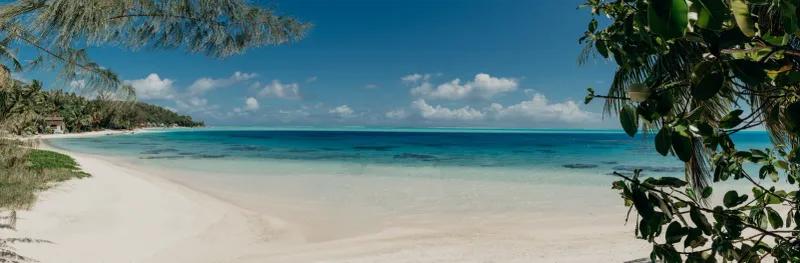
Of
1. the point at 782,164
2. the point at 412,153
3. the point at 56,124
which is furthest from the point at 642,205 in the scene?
the point at 56,124

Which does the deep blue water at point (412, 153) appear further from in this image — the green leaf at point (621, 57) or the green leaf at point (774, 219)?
the green leaf at point (621, 57)

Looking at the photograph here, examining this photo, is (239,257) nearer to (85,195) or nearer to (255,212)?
(255,212)

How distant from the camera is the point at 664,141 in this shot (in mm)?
636

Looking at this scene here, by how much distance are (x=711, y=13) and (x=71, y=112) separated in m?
64.6

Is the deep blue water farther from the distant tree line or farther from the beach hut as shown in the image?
the beach hut

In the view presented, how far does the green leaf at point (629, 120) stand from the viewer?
2.07 feet

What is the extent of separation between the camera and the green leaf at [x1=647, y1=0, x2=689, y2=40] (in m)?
0.34

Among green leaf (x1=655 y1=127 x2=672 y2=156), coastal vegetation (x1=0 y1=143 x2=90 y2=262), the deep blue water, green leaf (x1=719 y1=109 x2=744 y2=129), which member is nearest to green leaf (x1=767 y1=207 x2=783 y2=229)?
green leaf (x1=719 y1=109 x2=744 y2=129)

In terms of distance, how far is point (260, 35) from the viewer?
4293 millimetres

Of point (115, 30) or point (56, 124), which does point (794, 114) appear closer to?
point (115, 30)

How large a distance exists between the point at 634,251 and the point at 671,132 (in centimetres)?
446

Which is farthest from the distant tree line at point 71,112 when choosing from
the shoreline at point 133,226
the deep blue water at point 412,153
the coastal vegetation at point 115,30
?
the deep blue water at point 412,153

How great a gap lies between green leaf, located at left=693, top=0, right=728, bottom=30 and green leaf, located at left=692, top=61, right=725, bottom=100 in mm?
205

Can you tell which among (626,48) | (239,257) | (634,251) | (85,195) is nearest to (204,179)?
(85,195)
